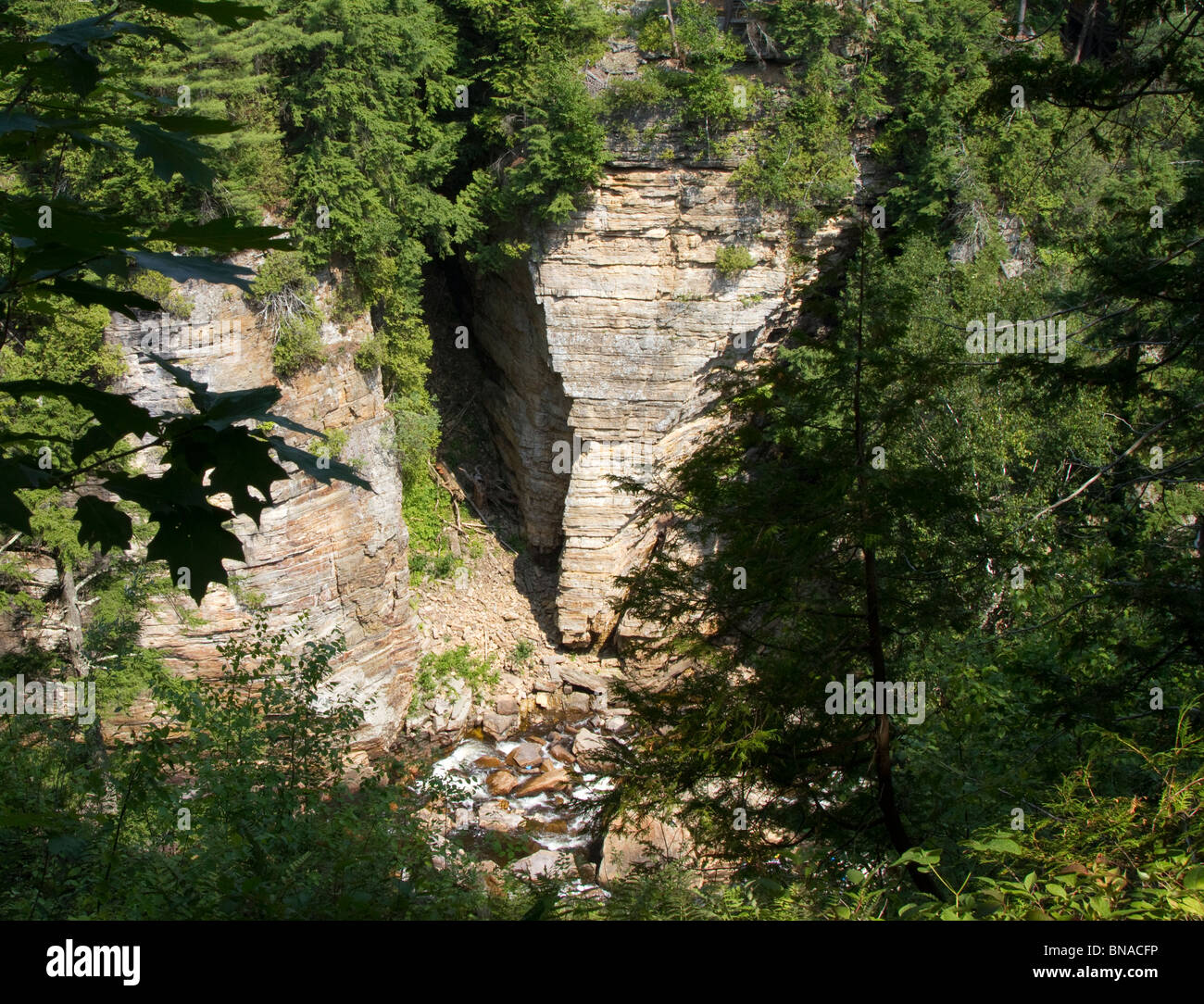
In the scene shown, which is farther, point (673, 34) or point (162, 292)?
point (673, 34)

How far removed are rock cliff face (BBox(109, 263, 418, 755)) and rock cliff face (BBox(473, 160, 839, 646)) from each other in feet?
10.5

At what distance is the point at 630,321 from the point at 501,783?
8.06 m

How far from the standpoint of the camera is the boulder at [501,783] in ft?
43.3

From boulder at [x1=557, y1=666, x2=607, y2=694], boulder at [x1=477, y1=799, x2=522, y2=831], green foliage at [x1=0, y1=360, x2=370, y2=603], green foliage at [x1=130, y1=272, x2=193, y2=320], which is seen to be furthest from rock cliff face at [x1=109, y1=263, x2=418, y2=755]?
green foliage at [x1=0, y1=360, x2=370, y2=603]

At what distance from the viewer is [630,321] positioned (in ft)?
49.5

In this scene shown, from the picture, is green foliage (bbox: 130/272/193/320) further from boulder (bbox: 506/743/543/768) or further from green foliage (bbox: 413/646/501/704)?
boulder (bbox: 506/743/543/768)

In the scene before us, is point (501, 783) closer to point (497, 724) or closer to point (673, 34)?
point (497, 724)

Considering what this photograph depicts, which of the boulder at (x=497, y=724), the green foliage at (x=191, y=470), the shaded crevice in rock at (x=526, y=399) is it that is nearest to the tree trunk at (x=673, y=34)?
the shaded crevice in rock at (x=526, y=399)

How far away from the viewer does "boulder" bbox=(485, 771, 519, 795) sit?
13.2 m

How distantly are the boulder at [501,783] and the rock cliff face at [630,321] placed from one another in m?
3.23

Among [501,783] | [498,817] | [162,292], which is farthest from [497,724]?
[162,292]

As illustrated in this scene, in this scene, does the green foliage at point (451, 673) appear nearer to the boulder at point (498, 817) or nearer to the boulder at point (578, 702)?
the boulder at point (578, 702)

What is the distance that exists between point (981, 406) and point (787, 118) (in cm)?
617
